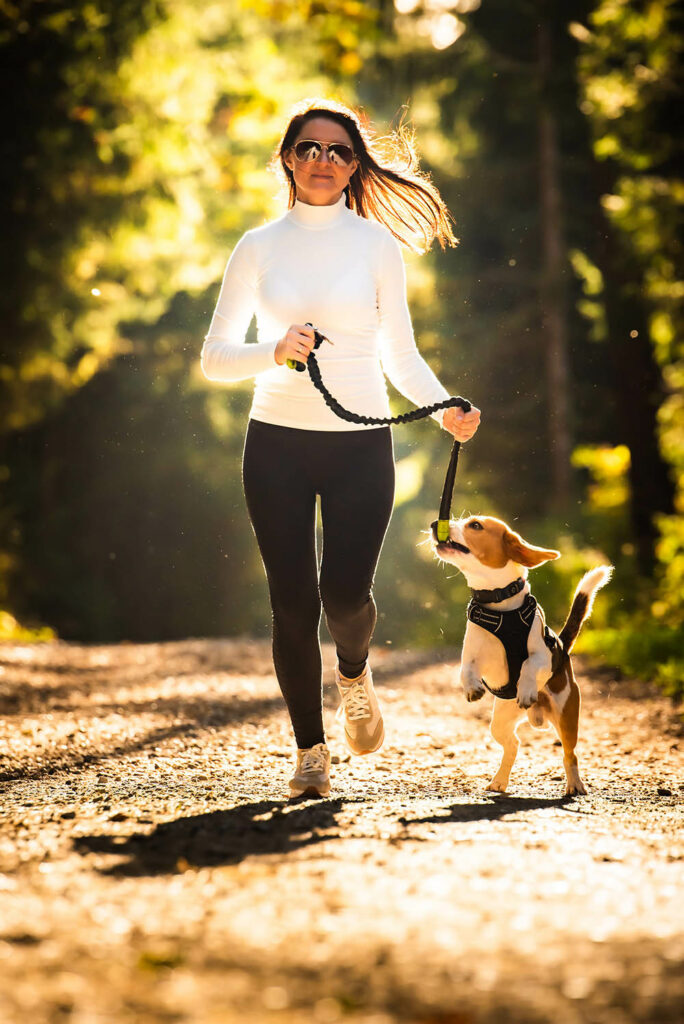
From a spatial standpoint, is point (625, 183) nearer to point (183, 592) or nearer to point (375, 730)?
point (375, 730)

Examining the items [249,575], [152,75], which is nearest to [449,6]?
[152,75]

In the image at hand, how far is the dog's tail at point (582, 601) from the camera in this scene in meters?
5.63

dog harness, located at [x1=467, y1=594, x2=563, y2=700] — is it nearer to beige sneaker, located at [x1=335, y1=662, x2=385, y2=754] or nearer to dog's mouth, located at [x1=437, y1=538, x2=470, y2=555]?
dog's mouth, located at [x1=437, y1=538, x2=470, y2=555]

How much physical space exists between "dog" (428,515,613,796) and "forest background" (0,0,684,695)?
172 inches

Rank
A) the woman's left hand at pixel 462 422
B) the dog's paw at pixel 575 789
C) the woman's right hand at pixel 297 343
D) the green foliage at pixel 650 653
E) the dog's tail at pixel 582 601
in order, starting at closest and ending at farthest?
the woman's right hand at pixel 297 343
the woman's left hand at pixel 462 422
the dog's paw at pixel 575 789
the dog's tail at pixel 582 601
the green foliage at pixel 650 653

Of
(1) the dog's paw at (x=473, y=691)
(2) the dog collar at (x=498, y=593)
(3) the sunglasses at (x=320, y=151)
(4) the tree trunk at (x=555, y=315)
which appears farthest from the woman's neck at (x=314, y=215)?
(4) the tree trunk at (x=555, y=315)

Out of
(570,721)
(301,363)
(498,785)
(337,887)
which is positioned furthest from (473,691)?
(337,887)

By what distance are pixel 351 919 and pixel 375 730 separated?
2.29 m

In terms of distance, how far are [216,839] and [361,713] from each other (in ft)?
4.49

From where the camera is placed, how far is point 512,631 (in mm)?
5180

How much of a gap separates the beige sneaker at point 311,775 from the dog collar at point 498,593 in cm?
90

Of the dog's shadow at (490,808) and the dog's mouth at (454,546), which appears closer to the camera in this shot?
the dog's shadow at (490,808)

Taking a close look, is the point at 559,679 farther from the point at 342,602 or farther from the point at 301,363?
the point at 301,363

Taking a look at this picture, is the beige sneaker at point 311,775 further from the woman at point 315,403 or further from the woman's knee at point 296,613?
the woman's knee at point 296,613
